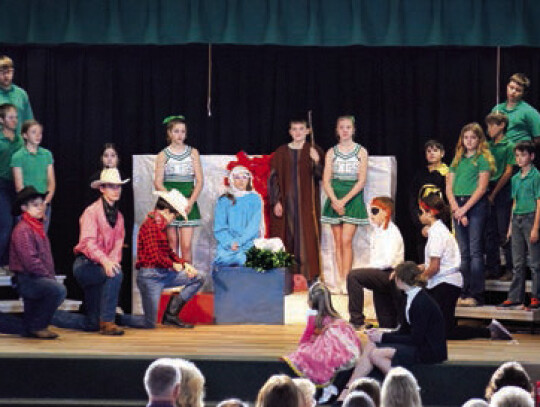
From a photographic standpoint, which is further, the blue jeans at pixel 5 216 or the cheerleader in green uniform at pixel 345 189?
the cheerleader in green uniform at pixel 345 189

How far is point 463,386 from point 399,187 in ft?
11.2

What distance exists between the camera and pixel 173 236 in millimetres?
10391

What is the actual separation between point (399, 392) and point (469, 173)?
4.63 m

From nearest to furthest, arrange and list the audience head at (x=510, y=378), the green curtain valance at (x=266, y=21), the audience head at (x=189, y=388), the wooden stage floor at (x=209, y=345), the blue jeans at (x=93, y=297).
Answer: the audience head at (x=189, y=388) → the audience head at (x=510, y=378) → the wooden stage floor at (x=209, y=345) → the blue jeans at (x=93, y=297) → the green curtain valance at (x=266, y=21)

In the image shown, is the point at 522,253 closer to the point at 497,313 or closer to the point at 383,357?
the point at 497,313

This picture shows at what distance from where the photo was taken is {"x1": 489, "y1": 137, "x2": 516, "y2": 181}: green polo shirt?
32.7ft

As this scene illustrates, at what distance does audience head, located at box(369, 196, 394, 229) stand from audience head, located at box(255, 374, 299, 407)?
4.48 metres

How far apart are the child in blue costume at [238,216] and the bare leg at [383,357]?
2337 mm

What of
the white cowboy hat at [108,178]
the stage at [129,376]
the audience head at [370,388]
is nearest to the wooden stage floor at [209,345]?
the stage at [129,376]

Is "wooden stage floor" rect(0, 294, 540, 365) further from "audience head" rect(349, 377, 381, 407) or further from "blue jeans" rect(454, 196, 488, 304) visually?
"audience head" rect(349, 377, 381, 407)

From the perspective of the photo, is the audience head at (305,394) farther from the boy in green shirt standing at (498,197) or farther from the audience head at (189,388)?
the boy in green shirt standing at (498,197)

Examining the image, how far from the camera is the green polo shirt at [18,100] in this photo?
9883 mm

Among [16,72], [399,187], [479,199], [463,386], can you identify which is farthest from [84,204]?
[463,386]

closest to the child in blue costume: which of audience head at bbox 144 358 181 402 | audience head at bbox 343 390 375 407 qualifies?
audience head at bbox 144 358 181 402
